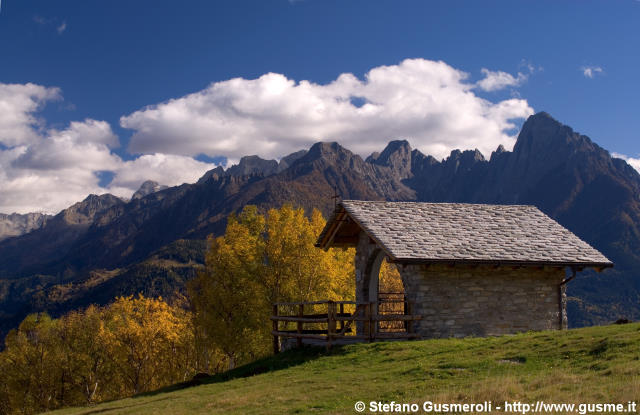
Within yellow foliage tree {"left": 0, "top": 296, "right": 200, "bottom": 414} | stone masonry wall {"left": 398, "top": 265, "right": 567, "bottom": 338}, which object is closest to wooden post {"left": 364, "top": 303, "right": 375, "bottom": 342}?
stone masonry wall {"left": 398, "top": 265, "right": 567, "bottom": 338}

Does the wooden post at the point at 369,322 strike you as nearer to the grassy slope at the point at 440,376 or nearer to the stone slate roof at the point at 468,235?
the grassy slope at the point at 440,376

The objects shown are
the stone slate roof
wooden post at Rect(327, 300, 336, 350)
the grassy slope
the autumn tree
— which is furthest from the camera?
the autumn tree

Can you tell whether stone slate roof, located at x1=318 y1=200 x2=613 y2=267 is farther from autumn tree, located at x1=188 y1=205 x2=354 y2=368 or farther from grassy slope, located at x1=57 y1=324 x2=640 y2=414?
autumn tree, located at x1=188 y1=205 x2=354 y2=368

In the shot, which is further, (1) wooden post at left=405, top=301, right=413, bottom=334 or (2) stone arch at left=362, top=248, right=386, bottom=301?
(2) stone arch at left=362, top=248, right=386, bottom=301

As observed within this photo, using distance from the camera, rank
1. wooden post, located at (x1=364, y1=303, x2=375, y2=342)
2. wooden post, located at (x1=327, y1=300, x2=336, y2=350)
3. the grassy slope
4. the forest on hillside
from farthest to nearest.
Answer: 1. the forest on hillside
2. wooden post, located at (x1=364, y1=303, x2=375, y2=342)
3. wooden post, located at (x1=327, y1=300, x2=336, y2=350)
4. the grassy slope

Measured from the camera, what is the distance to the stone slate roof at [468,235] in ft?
65.1

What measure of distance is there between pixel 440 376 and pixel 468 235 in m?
9.70

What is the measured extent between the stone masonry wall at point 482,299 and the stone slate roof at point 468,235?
62 cm

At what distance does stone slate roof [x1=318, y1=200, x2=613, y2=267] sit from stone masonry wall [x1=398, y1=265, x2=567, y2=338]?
0.62 meters

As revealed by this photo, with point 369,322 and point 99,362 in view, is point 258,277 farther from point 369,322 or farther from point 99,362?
point 99,362

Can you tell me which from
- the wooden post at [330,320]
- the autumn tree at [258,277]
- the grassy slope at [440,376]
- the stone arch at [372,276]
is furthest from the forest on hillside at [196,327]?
the grassy slope at [440,376]

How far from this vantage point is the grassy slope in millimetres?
10289

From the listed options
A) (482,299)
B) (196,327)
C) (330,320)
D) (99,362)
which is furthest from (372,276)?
(99,362)

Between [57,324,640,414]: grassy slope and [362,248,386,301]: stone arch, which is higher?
[362,248,386,301]: stone arch
